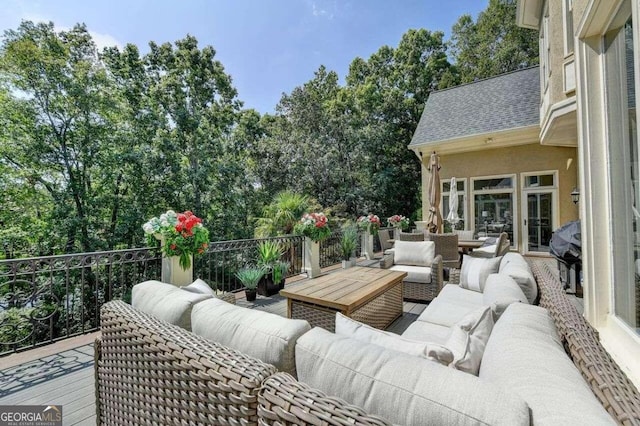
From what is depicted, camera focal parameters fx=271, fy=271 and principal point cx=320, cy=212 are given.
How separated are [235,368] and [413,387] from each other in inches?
26.4

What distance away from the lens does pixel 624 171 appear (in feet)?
5.64

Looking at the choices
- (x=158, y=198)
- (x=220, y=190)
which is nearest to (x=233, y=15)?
(x=220, y=190)

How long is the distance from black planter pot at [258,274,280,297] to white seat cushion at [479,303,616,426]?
12.8 ft

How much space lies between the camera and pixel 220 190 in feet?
37.9

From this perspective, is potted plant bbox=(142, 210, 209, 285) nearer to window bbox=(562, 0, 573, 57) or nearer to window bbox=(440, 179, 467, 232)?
window bbox=(562, 0, 573, 57)

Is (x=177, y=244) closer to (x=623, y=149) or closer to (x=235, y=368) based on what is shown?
(x=235, y=368)

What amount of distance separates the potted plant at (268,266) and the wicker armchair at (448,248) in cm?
311

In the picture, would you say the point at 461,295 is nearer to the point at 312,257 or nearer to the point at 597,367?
the point at 597,367

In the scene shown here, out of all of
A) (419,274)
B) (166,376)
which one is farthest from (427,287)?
(166,376)

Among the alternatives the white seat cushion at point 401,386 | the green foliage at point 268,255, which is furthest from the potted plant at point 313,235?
the white seat cushion at point 401,386

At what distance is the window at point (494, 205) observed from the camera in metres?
9.46

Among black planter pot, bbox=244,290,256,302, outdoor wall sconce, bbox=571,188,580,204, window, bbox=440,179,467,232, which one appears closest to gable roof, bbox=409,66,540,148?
window, bbox=440,179,467,232

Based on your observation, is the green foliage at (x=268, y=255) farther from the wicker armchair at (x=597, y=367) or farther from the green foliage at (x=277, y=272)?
the wicker armchair at (x=597, y=367)

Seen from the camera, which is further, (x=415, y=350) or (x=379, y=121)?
(x=379, y=121)
